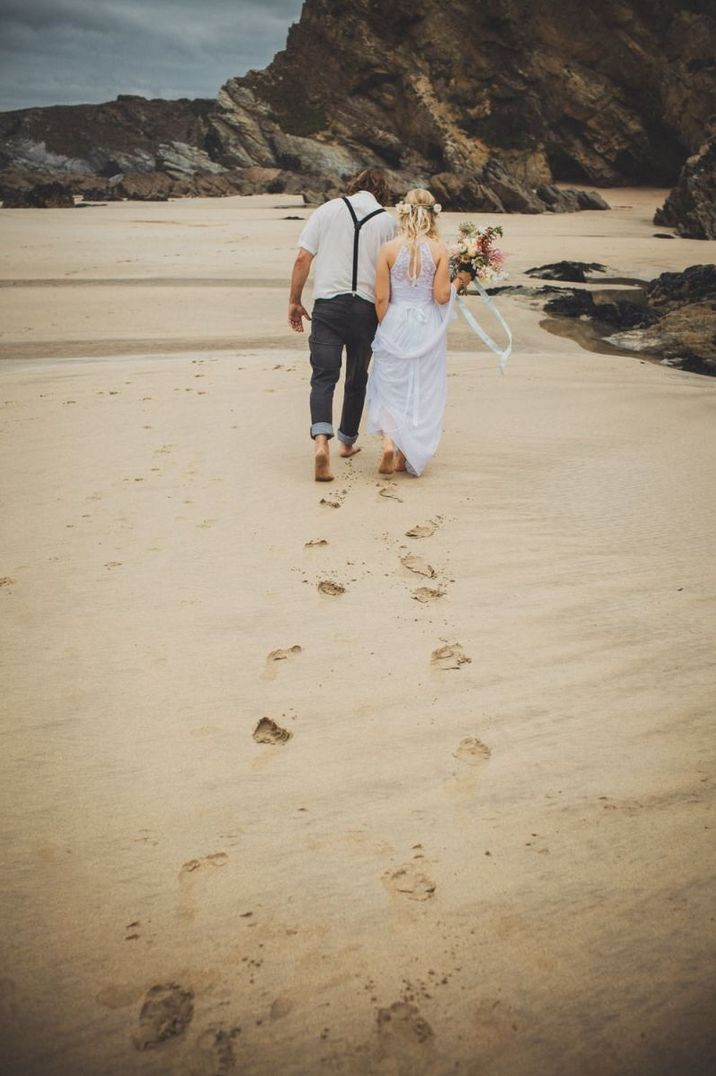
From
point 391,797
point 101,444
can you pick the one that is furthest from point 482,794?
point 101,444

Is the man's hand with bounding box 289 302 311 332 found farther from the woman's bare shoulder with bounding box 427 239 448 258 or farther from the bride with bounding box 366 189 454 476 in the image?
the woman's bare shoulder with bounding box 427 239 448 258

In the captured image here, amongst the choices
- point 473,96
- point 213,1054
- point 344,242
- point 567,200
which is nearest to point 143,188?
point 473,96

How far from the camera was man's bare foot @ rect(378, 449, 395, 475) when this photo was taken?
185 inches

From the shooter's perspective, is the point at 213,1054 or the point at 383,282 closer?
the point at 213,1054

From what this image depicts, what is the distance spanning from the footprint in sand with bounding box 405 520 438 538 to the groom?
Answer: 2.88 ft

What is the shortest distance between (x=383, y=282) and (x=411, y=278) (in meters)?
0.17

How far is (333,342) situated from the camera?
453 cm

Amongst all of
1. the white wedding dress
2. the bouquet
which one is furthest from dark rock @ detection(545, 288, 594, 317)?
the white wedding dress

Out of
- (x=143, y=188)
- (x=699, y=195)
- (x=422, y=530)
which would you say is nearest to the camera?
(x=422, y=530)

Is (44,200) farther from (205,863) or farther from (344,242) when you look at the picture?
(205,863)

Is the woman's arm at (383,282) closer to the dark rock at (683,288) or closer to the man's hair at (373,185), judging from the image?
the man's hair at (373,185)

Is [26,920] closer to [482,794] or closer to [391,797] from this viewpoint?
[391,797]

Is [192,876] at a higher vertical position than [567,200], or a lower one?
lower

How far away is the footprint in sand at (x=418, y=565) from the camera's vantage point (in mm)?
3564
